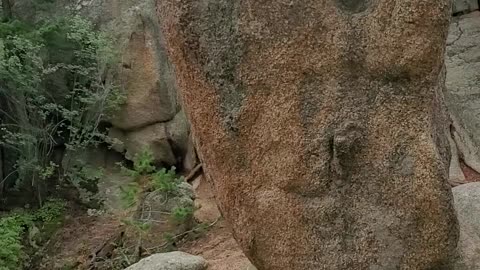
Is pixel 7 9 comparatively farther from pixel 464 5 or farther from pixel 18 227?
pixel 464 5

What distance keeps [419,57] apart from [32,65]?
379 centimetres

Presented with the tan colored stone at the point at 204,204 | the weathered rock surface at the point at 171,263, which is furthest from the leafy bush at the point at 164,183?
the weathered rock surface at the point at 171,263

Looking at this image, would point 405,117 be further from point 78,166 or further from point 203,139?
point 78,166

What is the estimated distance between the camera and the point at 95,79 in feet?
19.1

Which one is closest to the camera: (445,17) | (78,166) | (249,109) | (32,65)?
(445,17)

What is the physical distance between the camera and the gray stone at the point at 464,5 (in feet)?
26.2

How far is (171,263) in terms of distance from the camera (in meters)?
3.74

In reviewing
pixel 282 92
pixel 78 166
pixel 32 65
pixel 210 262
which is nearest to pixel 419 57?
pixel 282 92

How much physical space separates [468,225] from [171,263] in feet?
4.75

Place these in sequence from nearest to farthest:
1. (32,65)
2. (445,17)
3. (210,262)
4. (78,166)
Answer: (445,17) < (210,262) < (32,65) < (78,166)

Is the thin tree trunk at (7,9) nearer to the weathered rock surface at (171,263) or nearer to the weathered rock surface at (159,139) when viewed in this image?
the weathered rock surface at (159,139)

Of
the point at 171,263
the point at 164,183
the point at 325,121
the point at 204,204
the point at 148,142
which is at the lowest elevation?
the point at 204,204

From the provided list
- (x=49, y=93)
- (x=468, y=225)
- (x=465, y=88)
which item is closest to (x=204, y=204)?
(x=49, y=93)

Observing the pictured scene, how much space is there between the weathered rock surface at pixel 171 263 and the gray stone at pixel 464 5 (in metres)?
4.92
